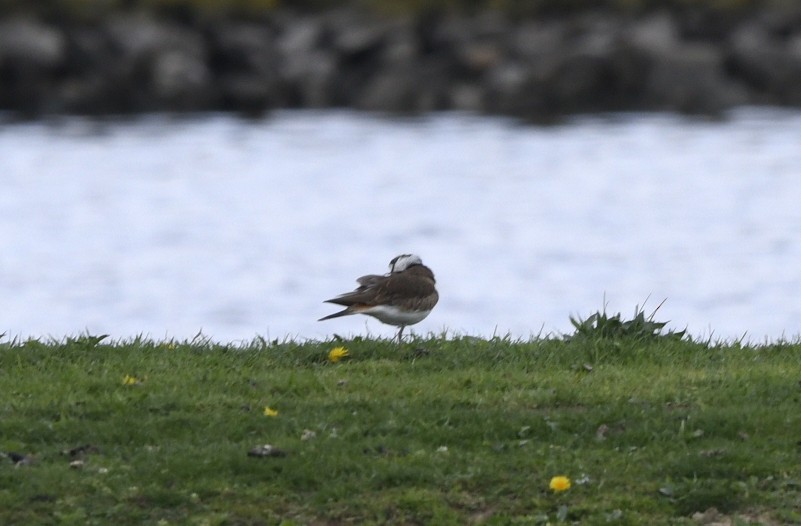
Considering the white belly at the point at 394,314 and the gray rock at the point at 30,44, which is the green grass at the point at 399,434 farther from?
the gray rock at the point at 30,44

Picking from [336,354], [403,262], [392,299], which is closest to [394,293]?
[392,299]

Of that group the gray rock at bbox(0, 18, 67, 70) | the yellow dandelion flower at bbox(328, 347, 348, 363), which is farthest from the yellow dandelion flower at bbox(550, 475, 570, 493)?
the gray rock at bbox(0, 18, 67, 70)

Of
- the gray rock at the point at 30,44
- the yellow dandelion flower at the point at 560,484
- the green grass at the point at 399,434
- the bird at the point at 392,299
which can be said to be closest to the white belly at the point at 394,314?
the bird at the point at 392,299

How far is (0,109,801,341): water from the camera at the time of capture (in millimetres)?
25594

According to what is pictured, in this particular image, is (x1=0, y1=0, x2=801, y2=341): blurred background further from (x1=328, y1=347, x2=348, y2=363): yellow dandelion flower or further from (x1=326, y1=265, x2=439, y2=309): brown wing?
(x1=328, y1=347, x2=348, y2=363): yellow dandelion flower

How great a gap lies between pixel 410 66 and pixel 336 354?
42409 millimetres

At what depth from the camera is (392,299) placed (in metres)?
10.2

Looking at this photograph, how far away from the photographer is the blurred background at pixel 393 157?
28.7 m

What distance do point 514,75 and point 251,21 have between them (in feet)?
31.3

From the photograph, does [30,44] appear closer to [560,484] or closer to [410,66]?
[410,66]

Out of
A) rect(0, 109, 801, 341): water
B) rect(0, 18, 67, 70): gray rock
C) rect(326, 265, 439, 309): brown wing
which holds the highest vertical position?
rect(0, 18, 67, 70): gray rock

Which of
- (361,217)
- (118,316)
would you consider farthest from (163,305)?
(361,217)

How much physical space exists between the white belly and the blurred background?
44.7 feet

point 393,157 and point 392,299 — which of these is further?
point 393,157
